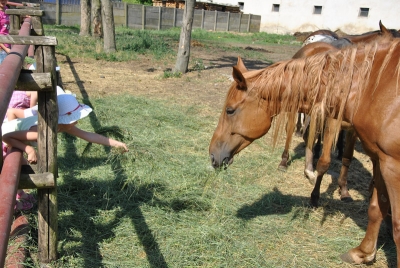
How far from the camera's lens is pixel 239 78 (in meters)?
2.54

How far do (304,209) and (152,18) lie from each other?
22144mm

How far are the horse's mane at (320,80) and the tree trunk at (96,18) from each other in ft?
36.7

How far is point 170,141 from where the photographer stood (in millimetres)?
4914

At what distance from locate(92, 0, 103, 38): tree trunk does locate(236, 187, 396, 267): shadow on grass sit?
10654mm

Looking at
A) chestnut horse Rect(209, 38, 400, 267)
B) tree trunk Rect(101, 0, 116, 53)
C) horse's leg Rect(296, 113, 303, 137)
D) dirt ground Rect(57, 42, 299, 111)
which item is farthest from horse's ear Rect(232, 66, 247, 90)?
tree trunk Rect(101, 0, 116, 53)

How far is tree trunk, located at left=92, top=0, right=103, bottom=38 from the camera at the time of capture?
12.2 m

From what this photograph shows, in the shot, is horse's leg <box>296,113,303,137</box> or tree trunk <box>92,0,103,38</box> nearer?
horse's leg <box>296,113,303,137</box>

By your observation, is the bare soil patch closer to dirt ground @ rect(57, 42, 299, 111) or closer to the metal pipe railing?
dirt ground @ rect(57, 42, 299, 111)

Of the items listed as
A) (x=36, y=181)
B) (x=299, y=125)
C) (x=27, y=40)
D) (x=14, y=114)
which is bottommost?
(x=299, y=125)

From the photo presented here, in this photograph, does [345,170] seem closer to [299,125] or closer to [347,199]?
[347,199]

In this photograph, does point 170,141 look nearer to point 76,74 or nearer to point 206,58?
point 76,74

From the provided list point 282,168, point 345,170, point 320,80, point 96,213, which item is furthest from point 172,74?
point 320,80

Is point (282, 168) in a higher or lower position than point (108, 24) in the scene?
lower

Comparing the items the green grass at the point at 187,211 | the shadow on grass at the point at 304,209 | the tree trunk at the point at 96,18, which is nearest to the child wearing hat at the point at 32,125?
the green grass at the point at 187,211
